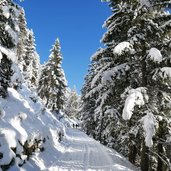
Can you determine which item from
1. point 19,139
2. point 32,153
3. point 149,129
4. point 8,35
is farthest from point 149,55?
point 32,153

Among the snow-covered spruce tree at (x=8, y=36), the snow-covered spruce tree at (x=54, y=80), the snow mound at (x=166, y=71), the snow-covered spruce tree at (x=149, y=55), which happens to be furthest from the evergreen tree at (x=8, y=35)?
the snow-covered spruce tree at (x=54, y=80)

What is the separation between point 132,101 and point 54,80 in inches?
1624

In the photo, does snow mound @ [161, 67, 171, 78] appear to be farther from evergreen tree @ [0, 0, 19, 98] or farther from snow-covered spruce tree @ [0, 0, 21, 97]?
evergreen tree @ [0, 0, 19, 98]

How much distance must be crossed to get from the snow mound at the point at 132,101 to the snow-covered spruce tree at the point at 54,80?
40.6m

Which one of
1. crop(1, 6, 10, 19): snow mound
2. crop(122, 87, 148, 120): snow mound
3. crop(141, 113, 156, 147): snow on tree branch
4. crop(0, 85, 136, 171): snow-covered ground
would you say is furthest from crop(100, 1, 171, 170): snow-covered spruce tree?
crop(1, 6, 10, 19): snow mound

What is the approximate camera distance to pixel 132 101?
12133 millimetres

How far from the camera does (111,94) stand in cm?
2042

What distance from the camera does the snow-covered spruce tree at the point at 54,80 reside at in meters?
53.0

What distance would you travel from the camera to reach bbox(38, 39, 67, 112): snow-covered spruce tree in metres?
53.0

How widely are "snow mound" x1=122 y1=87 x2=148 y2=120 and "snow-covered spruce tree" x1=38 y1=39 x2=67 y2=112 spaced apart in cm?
4055

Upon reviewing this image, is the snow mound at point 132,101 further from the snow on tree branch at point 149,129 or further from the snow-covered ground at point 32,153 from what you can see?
the snow-covered ground at point 32,153

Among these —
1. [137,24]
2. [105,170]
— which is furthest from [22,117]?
[137,24]

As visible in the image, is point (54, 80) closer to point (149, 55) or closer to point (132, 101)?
point (149, 55)

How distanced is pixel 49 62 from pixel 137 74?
3677 centimetres
